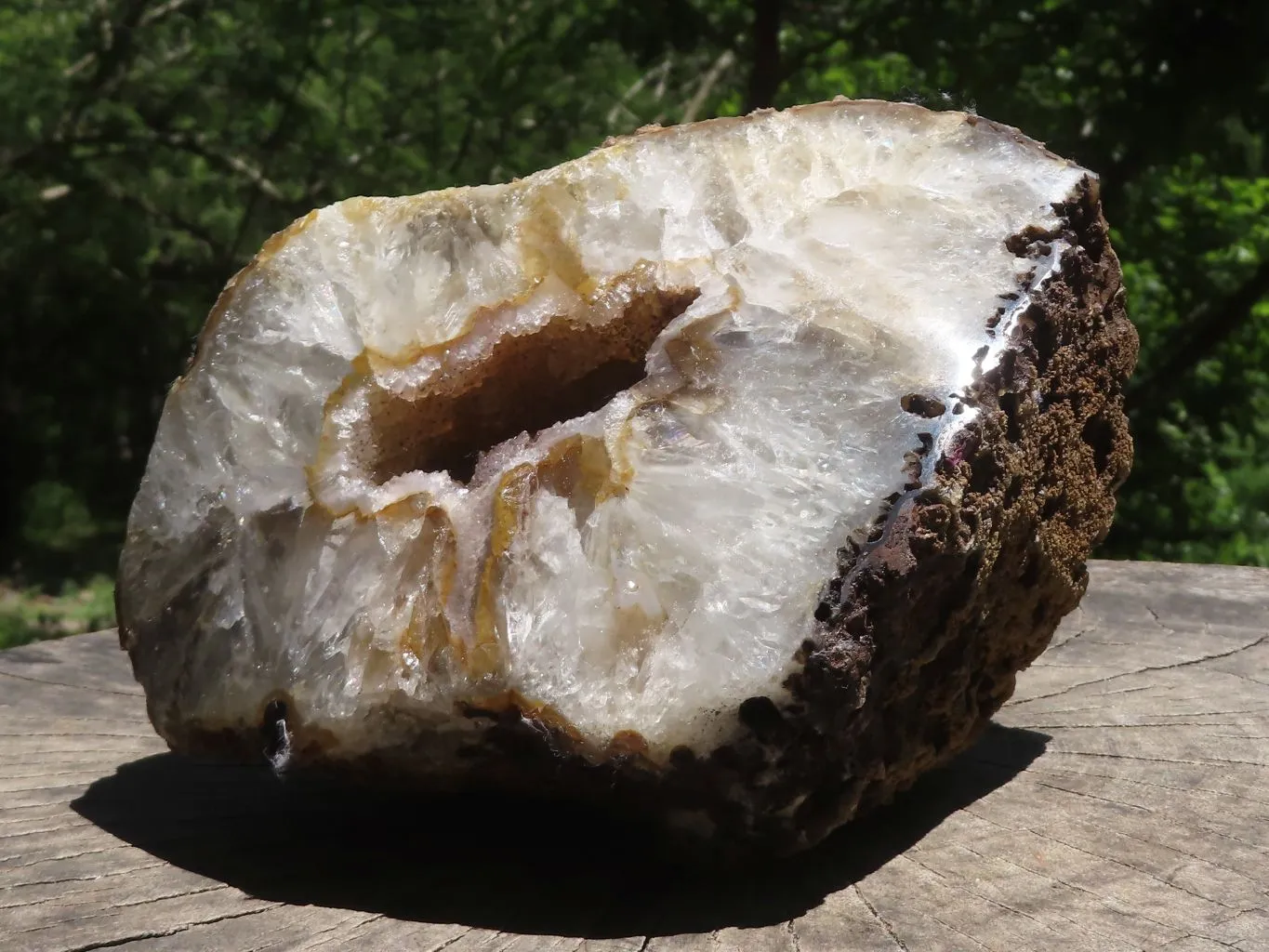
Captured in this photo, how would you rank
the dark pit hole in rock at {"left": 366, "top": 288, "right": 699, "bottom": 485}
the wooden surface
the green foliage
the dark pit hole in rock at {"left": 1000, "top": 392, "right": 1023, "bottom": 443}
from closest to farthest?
the wooden surface
the dark pit hole in rock at {"left": 1000, "top": 392, "right": 1023, "bottom": 443}
the dark pit hole in rock at {"left": 366, "top": 288, "right": 699, "bottom": 485}
the green foliage

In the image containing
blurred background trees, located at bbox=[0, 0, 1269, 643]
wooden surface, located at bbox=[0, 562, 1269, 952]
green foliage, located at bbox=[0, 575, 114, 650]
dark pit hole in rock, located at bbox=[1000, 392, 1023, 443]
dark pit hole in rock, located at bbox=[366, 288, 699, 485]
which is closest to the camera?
wooden surface, located at bbox=[0, 562, 1269, 952]

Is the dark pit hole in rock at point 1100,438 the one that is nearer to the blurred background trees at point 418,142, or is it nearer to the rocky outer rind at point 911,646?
the rocky outer rind at point 911,646

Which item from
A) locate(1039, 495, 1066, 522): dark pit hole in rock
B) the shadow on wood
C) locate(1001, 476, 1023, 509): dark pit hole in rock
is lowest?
the shadow on wood

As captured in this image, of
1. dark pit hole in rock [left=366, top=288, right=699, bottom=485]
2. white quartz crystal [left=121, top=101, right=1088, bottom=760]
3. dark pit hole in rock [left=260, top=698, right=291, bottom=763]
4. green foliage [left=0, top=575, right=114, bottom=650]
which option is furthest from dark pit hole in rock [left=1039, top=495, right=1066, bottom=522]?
green foliage [left=0, top=575, right=114, bottom=650]

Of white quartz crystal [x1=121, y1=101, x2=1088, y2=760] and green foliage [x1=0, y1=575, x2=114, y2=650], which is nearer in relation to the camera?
white quartz crystal [x1=121, y1=101, x2=1088, y2=760]

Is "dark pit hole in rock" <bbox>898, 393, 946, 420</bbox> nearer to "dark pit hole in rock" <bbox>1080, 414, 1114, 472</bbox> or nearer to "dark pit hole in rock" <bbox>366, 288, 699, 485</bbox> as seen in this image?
"dark pit hole in rock" <bbox>366, 288, 699, 485</bbox>

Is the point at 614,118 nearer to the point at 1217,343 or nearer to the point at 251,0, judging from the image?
the point at 251,0

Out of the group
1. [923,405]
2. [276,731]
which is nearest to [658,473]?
[923,405]
